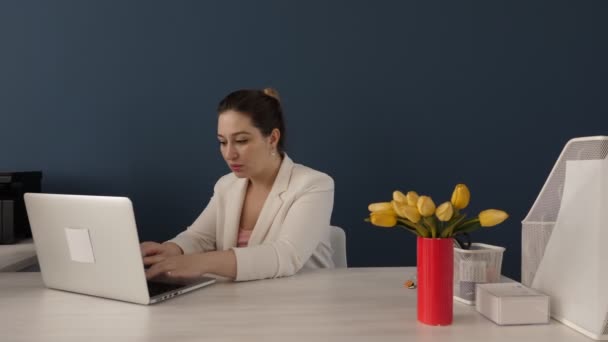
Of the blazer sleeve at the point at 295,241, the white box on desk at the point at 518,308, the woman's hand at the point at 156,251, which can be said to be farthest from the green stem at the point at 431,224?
the woman's hand at the point at 156,251

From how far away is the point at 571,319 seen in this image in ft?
3.65

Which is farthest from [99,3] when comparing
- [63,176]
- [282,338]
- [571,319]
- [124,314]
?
[571,319]

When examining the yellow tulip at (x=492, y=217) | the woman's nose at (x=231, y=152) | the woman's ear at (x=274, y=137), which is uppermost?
the woman's ear at (x=274, y=137)

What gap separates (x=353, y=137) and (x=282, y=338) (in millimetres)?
1765

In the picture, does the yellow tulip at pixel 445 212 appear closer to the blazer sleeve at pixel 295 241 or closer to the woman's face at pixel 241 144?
the blazer sleeve at pixel 295 241

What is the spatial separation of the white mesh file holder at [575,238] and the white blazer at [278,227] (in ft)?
2.19

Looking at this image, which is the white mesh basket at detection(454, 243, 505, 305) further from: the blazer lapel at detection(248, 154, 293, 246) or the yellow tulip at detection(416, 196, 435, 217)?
the blazer lapel at detection(248, 154, 293, 246)

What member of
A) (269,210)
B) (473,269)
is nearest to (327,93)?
(269,210)

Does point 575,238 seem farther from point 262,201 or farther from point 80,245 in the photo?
point 262,201

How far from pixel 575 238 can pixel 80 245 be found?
3.46 ft

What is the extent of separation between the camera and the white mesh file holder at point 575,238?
1.04 metres

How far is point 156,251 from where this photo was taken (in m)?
1.73

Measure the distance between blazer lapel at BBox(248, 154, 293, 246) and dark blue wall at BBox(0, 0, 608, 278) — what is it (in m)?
0.74

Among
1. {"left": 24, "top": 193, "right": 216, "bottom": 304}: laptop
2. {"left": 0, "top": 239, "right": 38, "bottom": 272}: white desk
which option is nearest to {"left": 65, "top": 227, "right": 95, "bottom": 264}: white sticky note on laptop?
{"left": 24, "top": 193, "right": 216, "bottom": 304}: laptop
